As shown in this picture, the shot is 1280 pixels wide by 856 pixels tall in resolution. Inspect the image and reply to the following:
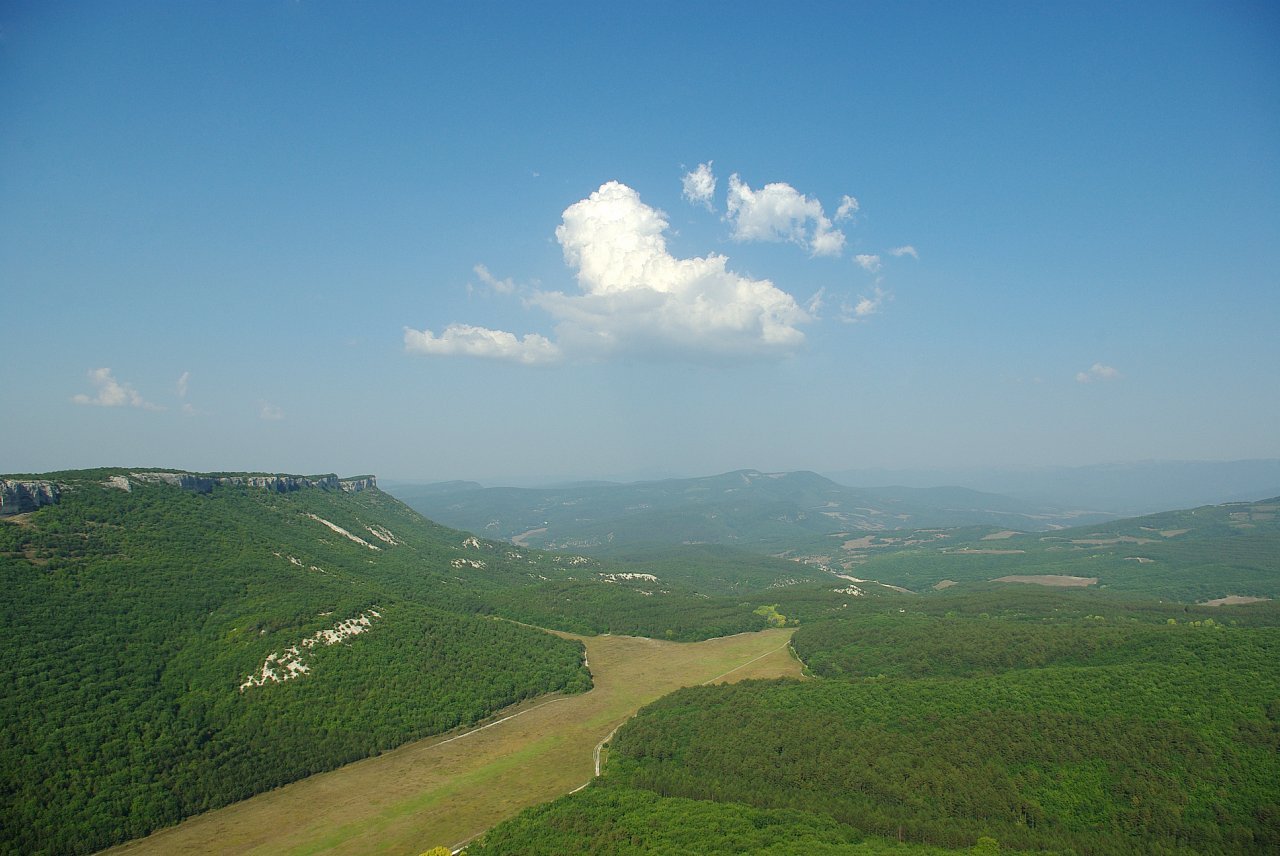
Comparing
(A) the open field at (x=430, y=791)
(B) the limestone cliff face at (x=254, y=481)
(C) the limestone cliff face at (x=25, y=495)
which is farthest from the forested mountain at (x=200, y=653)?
(A) the open field at (x=430, y=791)

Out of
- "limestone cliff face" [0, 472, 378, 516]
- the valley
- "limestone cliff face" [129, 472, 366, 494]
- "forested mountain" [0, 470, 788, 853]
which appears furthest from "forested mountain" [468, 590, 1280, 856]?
"limestone cliff face" [129, 472, 366, 494]

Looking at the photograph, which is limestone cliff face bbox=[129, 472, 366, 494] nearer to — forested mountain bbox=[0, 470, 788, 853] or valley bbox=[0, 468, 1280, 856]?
forested mountain bbox=[0, 470, 788, 853]

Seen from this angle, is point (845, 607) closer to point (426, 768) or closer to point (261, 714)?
point (426, 768)

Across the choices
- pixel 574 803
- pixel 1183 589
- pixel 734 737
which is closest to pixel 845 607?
pixel 734 737

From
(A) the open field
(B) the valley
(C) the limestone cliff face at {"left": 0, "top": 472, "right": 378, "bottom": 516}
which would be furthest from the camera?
(C) the limestone cliff face at {"left": 0, "top": 472, "right": 378, "bottom": 516}

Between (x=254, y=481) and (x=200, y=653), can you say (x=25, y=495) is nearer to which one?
(x=200, y=653)

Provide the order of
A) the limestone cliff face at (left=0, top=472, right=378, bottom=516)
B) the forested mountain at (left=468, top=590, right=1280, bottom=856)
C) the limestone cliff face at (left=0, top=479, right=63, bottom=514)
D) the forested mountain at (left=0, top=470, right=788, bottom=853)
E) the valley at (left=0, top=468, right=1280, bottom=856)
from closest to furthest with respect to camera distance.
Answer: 1. the forested mountain at (left=468, top=590, right=1280, bottom=856)
2. the valley at (left=0, top=468, right=1280, bottom=856)
3. the forested mountain at (left=0, top=470, right=788, bottom=853)
4. the limestone cliff face at (left=0, top=479, right=63, bottom=514)
5. the limestone cliff face at (left=0, top=472, right=378, bottom=516)

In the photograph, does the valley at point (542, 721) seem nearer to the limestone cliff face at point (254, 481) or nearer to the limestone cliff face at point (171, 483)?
the limestone cliff face at point (171, 483)

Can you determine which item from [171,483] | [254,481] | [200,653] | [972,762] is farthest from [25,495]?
[972,762]
